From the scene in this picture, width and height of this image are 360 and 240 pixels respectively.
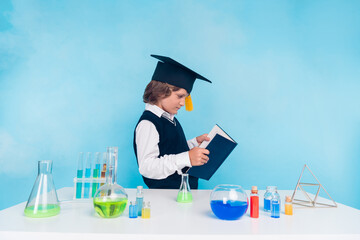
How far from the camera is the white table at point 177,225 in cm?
77

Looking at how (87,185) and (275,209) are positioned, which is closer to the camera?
(275,209)

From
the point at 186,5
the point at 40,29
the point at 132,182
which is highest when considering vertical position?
the point at 186,5

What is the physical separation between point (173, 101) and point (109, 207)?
3.18 feet

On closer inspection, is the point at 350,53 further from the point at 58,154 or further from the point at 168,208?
the point at 58,154

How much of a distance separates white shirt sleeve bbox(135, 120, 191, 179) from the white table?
35 centimetres

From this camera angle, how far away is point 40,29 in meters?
2.69

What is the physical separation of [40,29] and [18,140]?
1041mm

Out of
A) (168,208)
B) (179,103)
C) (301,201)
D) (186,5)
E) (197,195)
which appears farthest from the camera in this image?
(186,5)

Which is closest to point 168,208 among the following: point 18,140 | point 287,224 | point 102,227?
point 102,227

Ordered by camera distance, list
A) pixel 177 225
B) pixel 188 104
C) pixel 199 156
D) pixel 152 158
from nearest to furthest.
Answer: pixel 177 225 < pixel 199 156 < pixel 152 158 < pixel 188 104

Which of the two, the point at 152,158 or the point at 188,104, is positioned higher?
the point at 188,104

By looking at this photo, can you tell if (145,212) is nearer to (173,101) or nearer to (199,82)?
(173,101)

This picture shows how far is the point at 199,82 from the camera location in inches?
107

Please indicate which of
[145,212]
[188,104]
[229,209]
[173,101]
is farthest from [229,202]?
[188,104]
